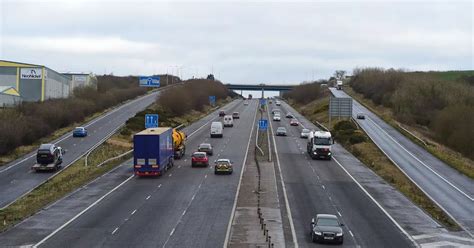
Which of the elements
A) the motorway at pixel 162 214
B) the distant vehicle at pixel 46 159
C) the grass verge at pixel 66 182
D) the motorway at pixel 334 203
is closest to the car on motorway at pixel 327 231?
the motorway at pixel 334 203

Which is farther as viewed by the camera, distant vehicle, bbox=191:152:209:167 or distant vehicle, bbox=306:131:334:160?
distant vehicle, bbox=306:131:334:160

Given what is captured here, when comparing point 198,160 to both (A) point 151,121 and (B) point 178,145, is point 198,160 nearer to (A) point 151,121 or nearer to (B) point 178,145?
(B) point 178,145

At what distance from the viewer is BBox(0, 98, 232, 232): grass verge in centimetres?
3762

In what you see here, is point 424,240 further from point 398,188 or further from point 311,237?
point 398,188

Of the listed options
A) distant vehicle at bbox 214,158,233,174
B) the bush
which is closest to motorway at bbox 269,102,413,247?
distant vehicle at bbox 214,158,233,174

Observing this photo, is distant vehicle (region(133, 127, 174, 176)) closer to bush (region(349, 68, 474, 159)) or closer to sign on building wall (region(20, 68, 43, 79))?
bush (region(349, 68, 474, 159))

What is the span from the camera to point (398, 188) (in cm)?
5109

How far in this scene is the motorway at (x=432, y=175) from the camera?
144 ft

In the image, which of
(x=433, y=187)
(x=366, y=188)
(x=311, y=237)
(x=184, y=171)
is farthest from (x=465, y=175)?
(x=311, y=237)

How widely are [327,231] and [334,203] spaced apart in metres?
12.6

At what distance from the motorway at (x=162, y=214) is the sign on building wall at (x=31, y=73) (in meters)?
65.3

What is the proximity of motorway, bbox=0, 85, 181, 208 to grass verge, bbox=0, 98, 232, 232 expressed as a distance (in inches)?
43.8

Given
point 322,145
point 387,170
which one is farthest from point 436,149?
point 387,170

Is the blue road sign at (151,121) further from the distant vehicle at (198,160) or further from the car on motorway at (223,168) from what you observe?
the car on motorway at (223,168)
